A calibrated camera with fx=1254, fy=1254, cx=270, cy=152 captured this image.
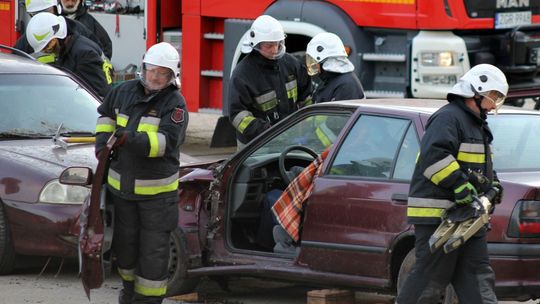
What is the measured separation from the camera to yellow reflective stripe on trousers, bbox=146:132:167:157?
668 centimetres

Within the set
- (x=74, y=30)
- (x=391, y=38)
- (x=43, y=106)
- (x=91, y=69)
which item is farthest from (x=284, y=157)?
(x=391, y=38)

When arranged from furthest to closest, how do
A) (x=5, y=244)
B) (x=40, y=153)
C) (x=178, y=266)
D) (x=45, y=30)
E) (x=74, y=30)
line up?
(x=74, y=30)
(x=45, y=30)
(x=40, y=153)
(x=5, y=244)
(x=178, y=266)

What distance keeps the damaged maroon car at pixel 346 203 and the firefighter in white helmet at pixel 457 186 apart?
30cm

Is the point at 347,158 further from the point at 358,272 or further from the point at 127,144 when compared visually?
the point at 127,144

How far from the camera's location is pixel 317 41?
30.7 feet

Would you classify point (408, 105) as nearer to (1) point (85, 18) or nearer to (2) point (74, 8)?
(1) point (85, 18)

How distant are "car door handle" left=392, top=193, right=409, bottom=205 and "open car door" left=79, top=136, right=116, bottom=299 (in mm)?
1588

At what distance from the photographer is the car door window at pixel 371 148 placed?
23.6 ft

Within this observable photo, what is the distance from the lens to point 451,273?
21.3ft

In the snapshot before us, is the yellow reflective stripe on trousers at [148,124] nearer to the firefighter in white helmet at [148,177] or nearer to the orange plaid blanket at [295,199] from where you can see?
the firefighter in white helmet at [148,177]

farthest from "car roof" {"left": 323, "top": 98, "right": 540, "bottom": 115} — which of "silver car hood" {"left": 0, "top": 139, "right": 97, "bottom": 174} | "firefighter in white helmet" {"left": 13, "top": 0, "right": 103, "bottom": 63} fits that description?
"firefighter in white helmet" {"left": 13, "top": 0, "right": 103, "bottom": 63}

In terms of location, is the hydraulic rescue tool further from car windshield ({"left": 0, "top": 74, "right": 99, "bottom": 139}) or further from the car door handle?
car windshield ({"left": 0, "top": 74, "right": 99, "bottom": 139})

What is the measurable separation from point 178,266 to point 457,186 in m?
2.26

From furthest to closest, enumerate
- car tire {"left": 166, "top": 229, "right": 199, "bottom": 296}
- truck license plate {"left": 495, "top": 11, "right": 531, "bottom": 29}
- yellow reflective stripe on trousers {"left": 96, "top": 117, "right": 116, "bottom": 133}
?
truck license plate {"left": 495, "top": 11, "right": 531, "bottom": 29} < car tire {"left": 166, "top": 229, "right": 199, "bottom": 296} < yellow reflective stripe on trousers {"left": 96, "top": 117, "right": 116, "bottom": 133}
